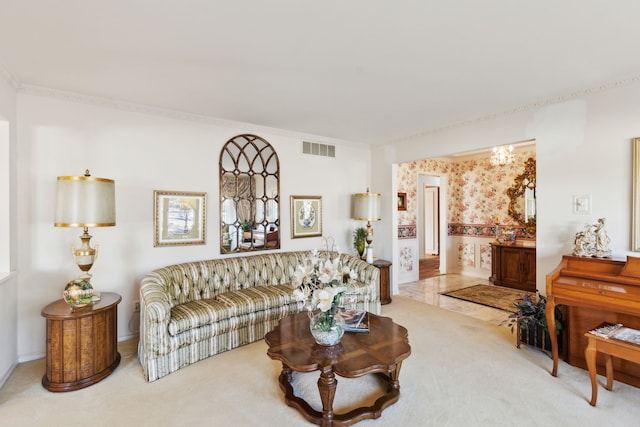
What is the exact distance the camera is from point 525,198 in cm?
591

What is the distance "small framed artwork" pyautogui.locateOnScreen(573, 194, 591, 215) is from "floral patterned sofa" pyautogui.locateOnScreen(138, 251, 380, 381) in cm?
221

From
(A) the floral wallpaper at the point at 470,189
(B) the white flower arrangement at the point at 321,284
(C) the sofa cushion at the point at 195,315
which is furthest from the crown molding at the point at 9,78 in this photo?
(A) the floral wallpaper at the point at 470,189

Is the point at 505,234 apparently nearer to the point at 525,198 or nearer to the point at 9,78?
the point at 525,198

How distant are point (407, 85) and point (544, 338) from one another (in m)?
2.74

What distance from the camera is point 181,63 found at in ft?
8.27

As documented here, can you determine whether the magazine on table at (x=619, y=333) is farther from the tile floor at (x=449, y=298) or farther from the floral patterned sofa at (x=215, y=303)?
the floral patterned sofa at (x=215, y=303)

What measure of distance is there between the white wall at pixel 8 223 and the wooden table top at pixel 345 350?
226cm

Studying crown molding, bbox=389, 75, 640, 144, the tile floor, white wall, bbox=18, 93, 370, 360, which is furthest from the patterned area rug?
white wall, bbox=18, 93, 370, 360

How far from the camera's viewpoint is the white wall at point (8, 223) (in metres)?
2.68

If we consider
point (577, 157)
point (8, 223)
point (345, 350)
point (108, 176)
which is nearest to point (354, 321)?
point (345, 350)

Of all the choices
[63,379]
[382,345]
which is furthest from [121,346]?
[382,345]

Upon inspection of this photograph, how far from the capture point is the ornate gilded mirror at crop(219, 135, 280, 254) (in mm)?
4094

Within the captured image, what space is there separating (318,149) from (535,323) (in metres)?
3.48

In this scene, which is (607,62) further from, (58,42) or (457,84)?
(58,42)
